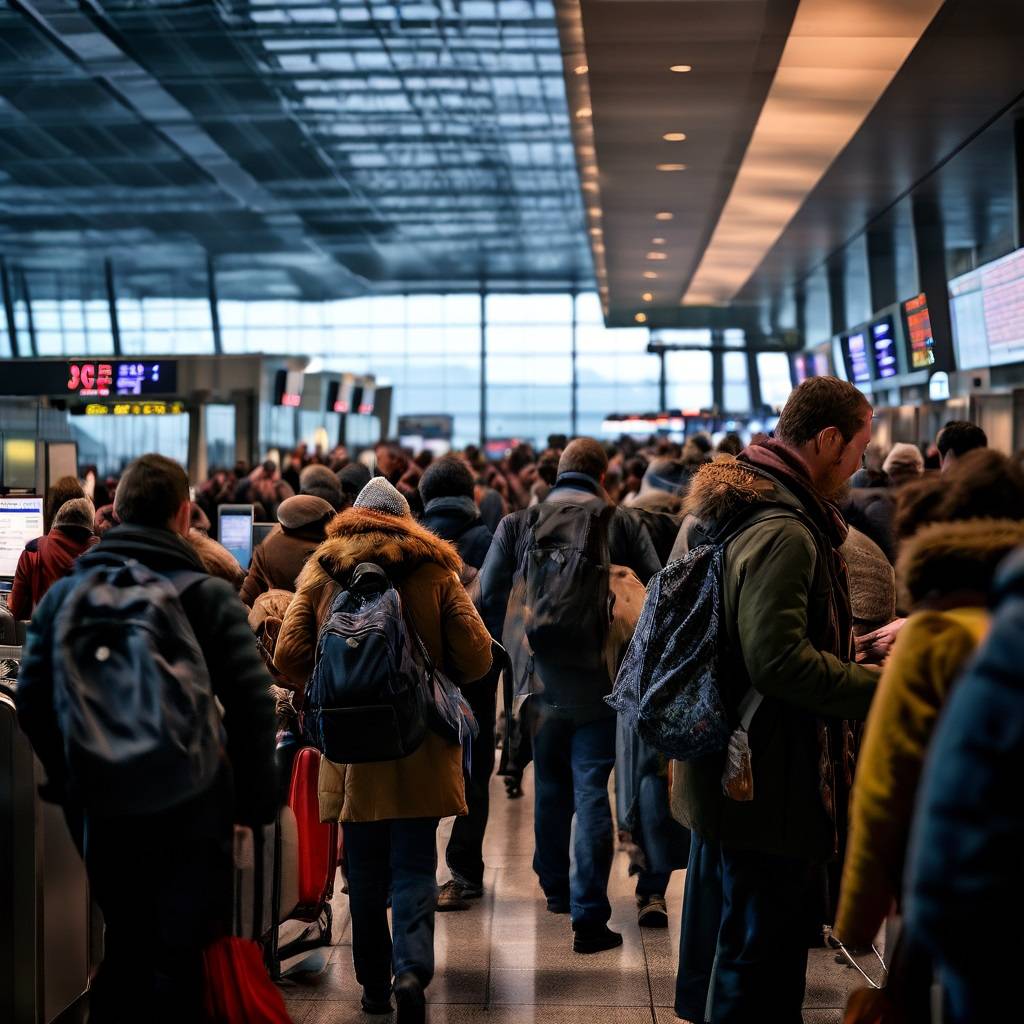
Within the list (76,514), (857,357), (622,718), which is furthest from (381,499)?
(857,357)

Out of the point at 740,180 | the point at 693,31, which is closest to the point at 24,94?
the point at 740,180

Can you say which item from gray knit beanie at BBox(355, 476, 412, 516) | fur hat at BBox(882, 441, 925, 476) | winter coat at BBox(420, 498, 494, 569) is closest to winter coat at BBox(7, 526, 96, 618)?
winter coat at BBox(420, 498, 494, 569)

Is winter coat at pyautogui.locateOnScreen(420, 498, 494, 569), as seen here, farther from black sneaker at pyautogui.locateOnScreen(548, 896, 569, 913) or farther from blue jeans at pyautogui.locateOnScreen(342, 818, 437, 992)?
blue jeans at pyautogui.locateOnScreen(342, 818, 437, 992)

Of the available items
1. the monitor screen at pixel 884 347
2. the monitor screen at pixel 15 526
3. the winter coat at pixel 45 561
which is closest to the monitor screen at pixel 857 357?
the monitor screen at pixel 884 347

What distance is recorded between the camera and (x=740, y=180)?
1644 centimetres

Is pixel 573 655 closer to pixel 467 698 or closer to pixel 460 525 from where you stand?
pixel 467 698

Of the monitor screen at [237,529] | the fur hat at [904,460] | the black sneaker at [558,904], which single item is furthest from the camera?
the monitor screen at [237,529]

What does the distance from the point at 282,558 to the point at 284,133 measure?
1630 cm

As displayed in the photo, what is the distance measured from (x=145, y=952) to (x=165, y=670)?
2.40ft

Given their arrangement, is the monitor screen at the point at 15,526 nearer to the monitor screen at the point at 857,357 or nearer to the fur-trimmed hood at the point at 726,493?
the fur-trimmed hood at the point at 726,493

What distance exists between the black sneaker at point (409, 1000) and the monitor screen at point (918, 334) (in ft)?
40.1

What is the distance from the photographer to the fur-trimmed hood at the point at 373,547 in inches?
172

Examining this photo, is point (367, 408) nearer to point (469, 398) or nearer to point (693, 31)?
point (469, 398)

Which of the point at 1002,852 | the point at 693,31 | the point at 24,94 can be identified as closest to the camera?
the point at 1002,852
